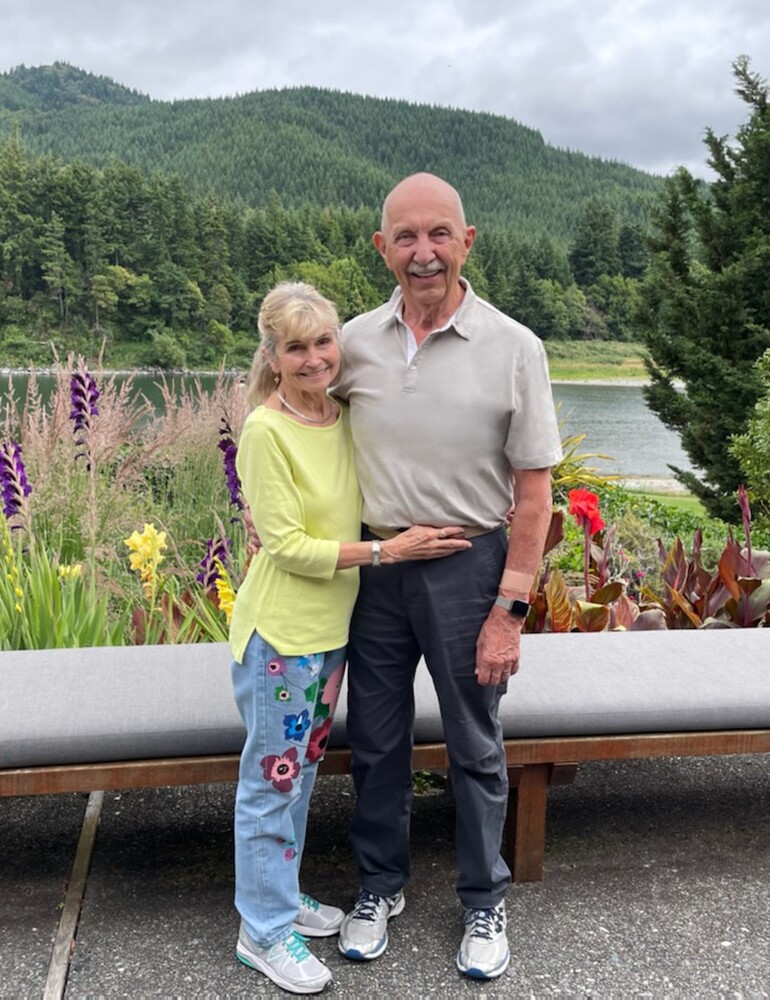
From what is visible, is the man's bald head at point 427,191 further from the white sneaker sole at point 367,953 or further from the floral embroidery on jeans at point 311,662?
the white sneaker sole at point 367,953

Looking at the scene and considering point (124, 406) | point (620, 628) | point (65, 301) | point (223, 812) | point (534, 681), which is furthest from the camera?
point (65, 301)

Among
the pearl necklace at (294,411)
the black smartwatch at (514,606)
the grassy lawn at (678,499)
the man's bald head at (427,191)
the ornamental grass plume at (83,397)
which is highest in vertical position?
the man's bald head at (427,191)

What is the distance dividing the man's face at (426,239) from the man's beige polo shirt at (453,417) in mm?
77

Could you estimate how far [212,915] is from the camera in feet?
7.69

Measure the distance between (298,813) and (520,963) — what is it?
24.9 inches

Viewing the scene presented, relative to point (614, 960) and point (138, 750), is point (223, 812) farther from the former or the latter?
point (614, 960)

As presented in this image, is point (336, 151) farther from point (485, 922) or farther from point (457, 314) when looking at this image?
point (485, 922)

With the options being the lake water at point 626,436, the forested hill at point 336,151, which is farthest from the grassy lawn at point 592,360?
the forested hill at point 336,151

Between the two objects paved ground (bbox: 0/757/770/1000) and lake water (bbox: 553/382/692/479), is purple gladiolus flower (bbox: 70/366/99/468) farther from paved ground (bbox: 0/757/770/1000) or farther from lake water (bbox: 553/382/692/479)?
lake water (bbox: 553/382/692/479)

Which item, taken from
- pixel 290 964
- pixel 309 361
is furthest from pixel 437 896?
pixel 309 361

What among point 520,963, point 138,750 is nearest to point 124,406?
point 138,750

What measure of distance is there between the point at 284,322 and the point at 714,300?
416 inches

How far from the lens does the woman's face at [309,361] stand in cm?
196

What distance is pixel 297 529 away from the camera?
6.34 feet
